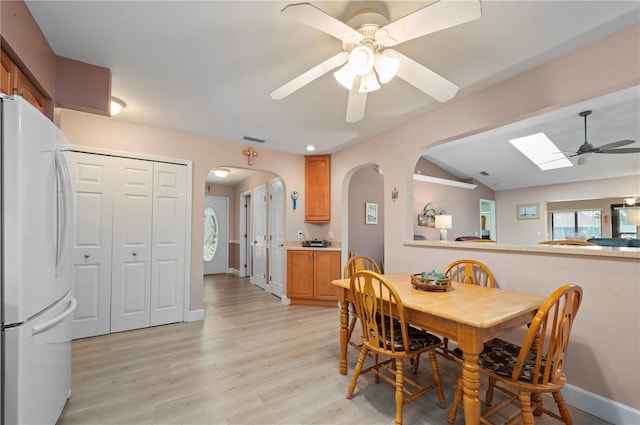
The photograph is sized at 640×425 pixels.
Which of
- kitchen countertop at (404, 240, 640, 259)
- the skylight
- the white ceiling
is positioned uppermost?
the skylight

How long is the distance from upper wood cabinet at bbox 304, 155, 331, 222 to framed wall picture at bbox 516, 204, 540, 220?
6932 millimetres

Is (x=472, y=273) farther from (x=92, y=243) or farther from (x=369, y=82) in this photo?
(x=92, y=243)

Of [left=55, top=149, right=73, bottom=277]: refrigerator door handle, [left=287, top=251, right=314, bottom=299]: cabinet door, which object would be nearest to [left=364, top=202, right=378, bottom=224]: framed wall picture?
[left=287, top=251, right=314, bottom=299]: cabinet door

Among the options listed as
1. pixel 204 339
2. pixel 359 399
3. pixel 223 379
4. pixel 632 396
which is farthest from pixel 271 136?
pixel 632 396

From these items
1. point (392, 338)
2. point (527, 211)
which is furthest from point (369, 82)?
point (527, 211)

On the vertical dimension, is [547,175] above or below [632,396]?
above

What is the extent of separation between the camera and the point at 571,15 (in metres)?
1.65

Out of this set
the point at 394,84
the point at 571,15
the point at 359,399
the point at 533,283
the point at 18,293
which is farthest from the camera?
the point at 394,84

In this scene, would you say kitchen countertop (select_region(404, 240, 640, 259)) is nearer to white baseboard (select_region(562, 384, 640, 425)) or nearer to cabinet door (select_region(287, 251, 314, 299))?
white baseboard (select_region(562, 384, 640, 425))

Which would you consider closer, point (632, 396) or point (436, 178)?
point (632, 396)

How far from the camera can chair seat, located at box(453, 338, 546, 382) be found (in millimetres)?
1508

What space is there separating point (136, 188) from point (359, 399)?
3.36 metres

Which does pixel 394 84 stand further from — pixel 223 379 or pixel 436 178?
pixel 436 178

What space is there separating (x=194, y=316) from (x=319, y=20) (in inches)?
145
